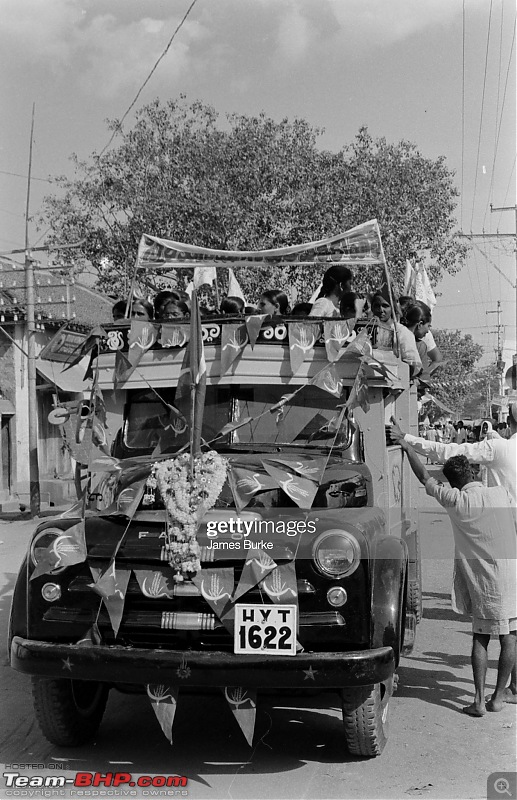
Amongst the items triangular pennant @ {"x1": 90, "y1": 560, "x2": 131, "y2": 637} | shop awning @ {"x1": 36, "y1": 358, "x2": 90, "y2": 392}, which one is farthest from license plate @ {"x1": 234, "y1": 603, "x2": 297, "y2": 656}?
shop awning @ {"x1": 36, "y1": 358, "x2": 90, "y2": 392}

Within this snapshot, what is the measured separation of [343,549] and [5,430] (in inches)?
838

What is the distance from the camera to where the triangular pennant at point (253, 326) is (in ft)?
18.9

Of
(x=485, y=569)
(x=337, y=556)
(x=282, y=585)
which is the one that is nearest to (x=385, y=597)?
(x=337, y=556)

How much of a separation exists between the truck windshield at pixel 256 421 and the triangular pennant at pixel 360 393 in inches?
3.6

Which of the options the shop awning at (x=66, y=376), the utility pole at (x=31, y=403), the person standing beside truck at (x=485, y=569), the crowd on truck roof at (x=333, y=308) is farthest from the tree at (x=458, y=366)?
the person standing beside truck at (x=485, y=569)

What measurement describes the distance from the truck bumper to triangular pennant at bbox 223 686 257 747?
192 mm

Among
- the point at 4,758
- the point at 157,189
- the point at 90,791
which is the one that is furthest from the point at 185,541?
the point at 157,189

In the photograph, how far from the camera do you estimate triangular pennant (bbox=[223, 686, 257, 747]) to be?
4.32 meters

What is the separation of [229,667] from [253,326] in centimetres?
236

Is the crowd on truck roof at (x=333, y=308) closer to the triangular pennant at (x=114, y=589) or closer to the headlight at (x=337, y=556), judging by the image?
the headlight at (x=337, y=556)

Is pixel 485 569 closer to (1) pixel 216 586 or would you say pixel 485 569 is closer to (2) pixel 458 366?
(1) pixel 216 586

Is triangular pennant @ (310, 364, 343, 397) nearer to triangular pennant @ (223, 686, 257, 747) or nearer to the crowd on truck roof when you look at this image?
the crowd on truck roof

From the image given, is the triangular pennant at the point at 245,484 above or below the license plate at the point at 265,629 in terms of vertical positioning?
above

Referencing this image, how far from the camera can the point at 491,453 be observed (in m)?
6.30
